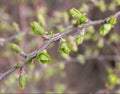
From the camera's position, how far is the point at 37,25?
46.5 inches

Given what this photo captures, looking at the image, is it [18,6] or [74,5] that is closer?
[74,5]

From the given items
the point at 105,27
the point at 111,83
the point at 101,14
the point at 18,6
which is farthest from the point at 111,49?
the point at 105,27

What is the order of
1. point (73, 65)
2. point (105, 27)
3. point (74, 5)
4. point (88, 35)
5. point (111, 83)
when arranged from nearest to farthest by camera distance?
point (105, 27) → point (111, 83) → point (88, 35) → point (74, 5) → point (73, 65)

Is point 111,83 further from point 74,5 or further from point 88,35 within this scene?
point 74,5

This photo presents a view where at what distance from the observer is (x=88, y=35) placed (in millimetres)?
2658

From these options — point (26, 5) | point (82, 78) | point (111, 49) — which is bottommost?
point (82, 78)

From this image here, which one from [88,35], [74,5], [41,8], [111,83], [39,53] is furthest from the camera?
[41,8]

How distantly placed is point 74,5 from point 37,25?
1.87 m

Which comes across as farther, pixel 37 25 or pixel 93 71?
pixel 93 71

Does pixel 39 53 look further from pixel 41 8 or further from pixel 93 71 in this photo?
pixel 93 71

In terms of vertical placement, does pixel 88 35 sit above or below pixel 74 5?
below

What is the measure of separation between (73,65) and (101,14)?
2.07 feet

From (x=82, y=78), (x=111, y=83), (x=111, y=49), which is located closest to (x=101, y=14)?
(x=111, y=49)

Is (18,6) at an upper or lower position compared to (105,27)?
upper
